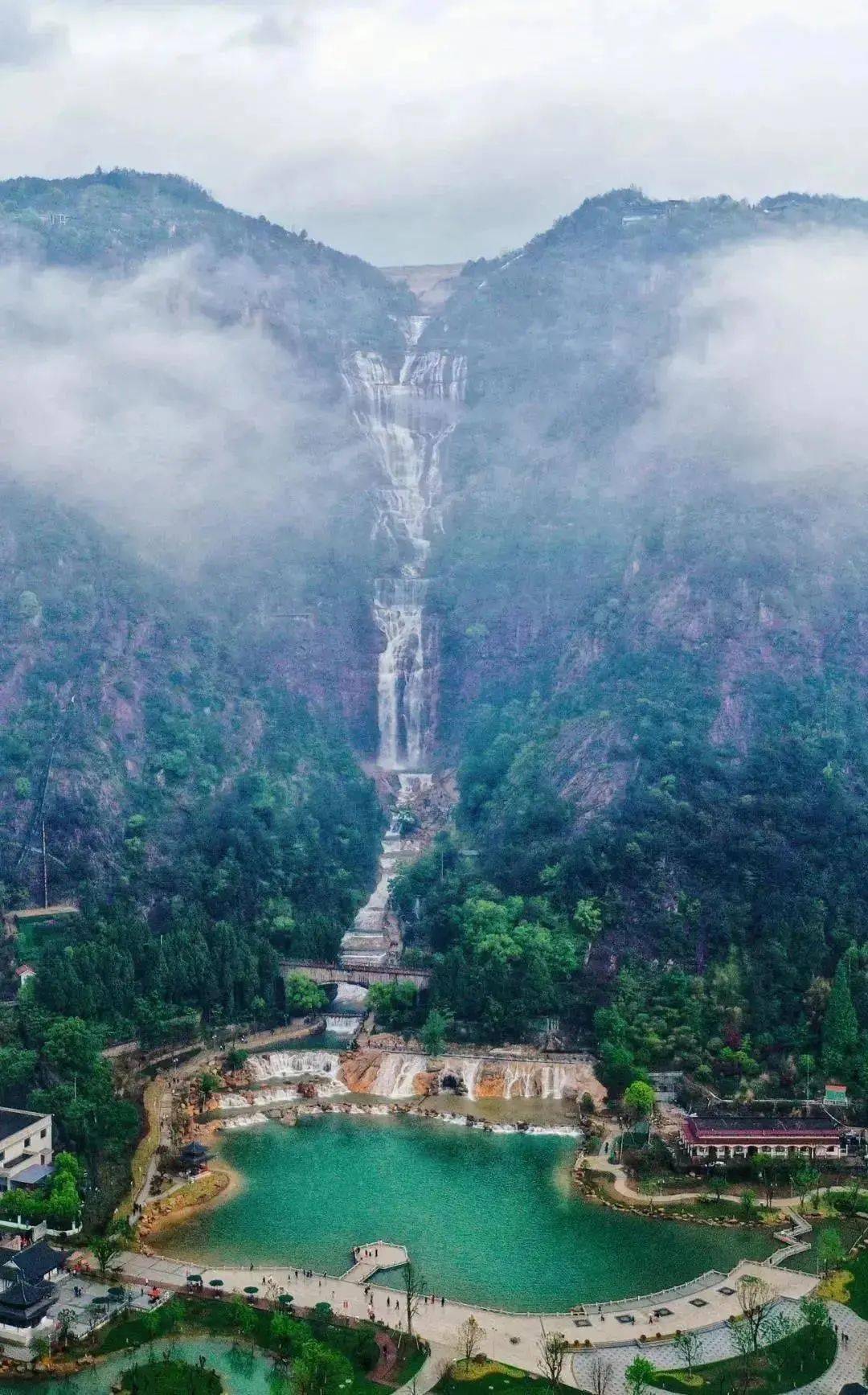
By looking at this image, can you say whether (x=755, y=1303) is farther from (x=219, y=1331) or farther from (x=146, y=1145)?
(x=146, y=1145)

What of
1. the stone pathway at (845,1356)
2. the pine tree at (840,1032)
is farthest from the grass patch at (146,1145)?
the pine tree at (840,1032)

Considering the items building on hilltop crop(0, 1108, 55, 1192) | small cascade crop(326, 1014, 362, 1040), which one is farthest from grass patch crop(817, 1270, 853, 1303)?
small cascade crop(326, 1014, 362, 1040)

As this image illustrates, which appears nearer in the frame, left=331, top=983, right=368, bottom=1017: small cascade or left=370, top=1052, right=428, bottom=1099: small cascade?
left=370, top=1052, right=428, bottom=1099: small cascade

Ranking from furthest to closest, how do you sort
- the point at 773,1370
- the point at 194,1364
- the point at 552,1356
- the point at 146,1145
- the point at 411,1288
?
1. the point at 146,1145
2. the point at 411,1288
3. the point at 194,1364
4. the point at 552,1356
5. the point at 773,1370

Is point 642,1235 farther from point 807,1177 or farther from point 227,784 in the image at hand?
point 227,784

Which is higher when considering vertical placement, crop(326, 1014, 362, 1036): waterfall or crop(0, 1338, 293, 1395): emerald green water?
crop(326, 1014, 362, 1036): waterfall

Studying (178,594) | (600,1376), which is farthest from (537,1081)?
(178,594)

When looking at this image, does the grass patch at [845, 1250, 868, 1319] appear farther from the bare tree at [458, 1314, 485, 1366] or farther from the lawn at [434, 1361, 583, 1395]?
the bare tree at [458, 1314, 485, 1366]
